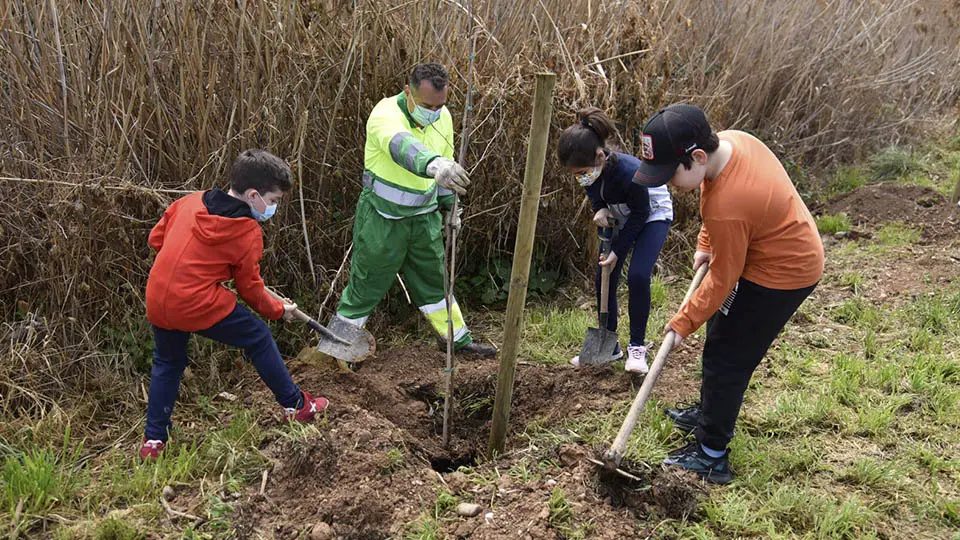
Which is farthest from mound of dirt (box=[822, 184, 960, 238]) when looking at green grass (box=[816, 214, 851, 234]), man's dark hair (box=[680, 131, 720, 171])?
man's dark hair (box=[680, 131, 720, 171])

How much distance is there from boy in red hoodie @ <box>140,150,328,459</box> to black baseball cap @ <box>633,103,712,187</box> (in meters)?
1.44

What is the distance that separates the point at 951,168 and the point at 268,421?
7794 millimetres

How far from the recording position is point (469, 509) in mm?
2666

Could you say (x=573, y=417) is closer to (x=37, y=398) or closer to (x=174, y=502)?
(x=174, y=502)

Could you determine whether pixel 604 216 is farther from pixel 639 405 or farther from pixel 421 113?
pixel 639 405

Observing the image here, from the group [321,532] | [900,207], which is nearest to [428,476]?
[321,532]

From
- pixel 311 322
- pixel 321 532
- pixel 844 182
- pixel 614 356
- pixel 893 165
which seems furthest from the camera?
pixel 893 165

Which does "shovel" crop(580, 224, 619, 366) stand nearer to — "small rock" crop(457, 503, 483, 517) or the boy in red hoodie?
"small rock" crop(457, 503, 483, 517)

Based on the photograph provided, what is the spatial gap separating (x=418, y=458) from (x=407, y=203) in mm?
1298

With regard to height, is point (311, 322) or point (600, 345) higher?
point (311, 322)

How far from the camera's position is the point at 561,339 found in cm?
423

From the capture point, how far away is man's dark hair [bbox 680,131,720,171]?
7.84ft

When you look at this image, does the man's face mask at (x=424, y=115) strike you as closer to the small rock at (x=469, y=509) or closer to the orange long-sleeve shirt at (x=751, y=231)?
the orange long-sleeve shirt at (x=751, y=231)

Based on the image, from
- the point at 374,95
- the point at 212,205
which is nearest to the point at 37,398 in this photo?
the point at 212,205
